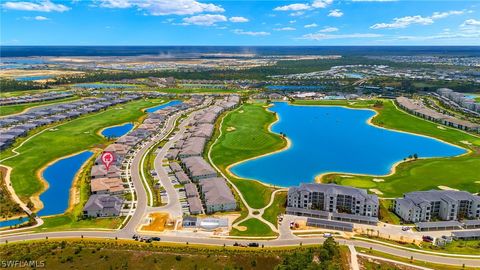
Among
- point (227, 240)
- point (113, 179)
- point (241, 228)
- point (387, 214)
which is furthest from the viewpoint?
point (113, 179)

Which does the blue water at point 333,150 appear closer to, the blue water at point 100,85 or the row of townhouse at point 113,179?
the row of townhouse at point 113,179

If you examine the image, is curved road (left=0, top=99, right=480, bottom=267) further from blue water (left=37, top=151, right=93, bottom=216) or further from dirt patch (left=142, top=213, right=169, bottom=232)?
blue water (left=37, top=151, right=93, bottom=216)

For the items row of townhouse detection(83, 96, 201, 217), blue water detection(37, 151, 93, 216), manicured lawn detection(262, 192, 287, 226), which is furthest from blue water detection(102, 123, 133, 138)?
manicured lawn detection(262, 192, 287, 226)

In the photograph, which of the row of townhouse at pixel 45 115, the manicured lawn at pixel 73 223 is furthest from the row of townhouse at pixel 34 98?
the manicured lawn at pixel 73 223

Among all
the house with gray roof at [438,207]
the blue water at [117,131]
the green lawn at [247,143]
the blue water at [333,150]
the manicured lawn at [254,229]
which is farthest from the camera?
the blue water at [117,131]

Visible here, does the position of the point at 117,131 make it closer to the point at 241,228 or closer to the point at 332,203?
the point at 241,228

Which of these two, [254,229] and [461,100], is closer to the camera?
[254,229]

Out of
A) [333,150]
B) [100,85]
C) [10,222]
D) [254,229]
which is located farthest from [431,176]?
[100,85]
